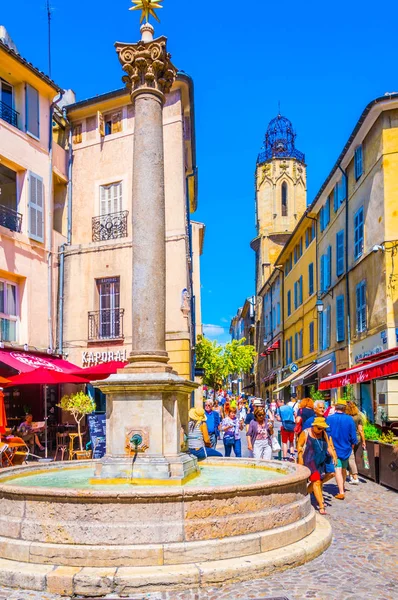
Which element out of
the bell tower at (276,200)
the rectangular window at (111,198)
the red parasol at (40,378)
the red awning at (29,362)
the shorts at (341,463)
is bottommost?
the shorts at (341,463)

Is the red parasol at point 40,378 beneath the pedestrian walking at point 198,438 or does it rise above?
above

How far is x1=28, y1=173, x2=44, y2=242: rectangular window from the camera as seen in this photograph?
18.5 metres

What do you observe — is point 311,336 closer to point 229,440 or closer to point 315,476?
point 229,440

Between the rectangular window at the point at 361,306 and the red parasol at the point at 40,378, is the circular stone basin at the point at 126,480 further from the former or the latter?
the rectangular window at the point at 361,306

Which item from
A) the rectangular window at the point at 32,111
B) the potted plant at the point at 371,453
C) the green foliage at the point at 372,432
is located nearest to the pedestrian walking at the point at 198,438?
the potted plant at the point at 371,453

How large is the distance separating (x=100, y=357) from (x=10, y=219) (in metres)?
5.16

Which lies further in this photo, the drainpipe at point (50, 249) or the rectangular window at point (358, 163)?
the rectangular window at point (358, 163)

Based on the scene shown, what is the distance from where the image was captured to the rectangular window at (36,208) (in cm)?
1845

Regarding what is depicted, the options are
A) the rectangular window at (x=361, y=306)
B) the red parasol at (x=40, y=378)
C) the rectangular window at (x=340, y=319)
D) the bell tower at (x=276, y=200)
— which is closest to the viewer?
the red parasol at (x=40, y=378)

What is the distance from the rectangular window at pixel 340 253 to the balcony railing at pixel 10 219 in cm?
1309

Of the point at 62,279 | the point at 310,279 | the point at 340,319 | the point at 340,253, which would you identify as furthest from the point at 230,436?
the point at 310,279

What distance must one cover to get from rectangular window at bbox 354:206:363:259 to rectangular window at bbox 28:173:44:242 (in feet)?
36.7

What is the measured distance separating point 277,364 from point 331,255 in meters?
20.8

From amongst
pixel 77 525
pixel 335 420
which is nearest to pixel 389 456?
pixel 335 420
